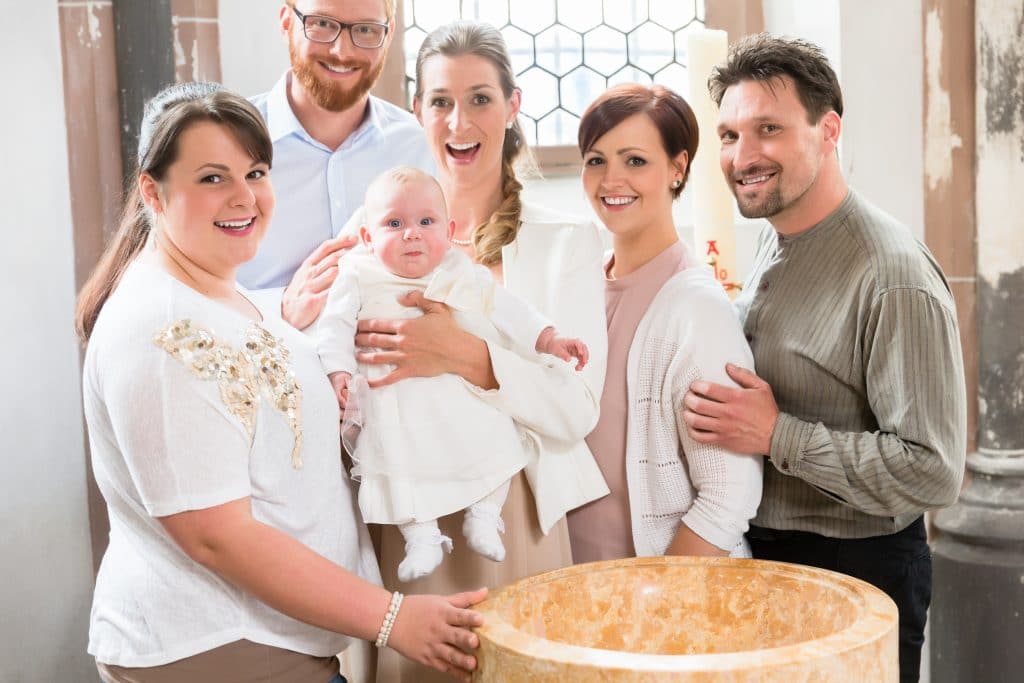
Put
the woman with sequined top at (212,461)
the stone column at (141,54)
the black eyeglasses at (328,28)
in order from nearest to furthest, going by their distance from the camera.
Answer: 1. the woman with sequined top at (212,461)
2. the black eyeglasses at (328,28)
3. the stone column at (141,54)

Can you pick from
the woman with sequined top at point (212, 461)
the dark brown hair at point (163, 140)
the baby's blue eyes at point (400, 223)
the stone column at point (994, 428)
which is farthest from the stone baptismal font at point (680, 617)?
the stone column at point (994, 428)

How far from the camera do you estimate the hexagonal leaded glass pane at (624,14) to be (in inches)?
157

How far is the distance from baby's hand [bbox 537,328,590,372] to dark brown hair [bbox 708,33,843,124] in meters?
0.72

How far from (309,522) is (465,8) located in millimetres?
2457

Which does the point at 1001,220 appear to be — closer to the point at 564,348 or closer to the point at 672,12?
the point at 672,12

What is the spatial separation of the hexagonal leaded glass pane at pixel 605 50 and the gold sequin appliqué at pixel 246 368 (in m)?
2.43

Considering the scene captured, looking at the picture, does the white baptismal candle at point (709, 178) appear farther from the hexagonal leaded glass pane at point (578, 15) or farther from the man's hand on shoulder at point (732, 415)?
the hexagonal leaded glass pane at point (578, 15)

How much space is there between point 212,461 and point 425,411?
0.45m

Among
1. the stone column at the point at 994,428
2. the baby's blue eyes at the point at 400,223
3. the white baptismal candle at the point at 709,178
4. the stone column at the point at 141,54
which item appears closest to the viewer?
the baby's blue eyes at the point at 400,223

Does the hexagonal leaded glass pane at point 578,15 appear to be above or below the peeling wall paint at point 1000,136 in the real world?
above

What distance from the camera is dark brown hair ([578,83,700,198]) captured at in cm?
230

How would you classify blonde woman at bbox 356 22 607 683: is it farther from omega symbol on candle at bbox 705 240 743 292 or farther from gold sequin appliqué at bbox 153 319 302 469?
omega symbol on candle at bbox 705 240 743 292

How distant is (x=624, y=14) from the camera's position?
4.00 m

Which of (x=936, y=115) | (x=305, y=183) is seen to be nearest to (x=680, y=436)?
(x=305, y=183)
